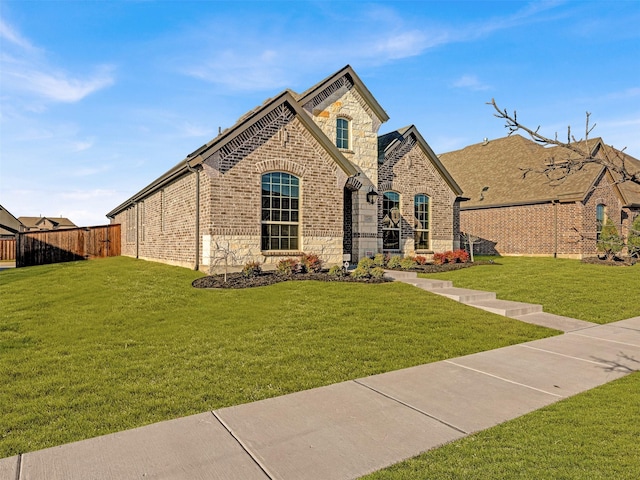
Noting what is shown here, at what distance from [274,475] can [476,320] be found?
277 inches

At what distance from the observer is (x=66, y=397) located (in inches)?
187

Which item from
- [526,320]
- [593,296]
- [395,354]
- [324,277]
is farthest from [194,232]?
[593,296]

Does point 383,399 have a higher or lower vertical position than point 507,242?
lower

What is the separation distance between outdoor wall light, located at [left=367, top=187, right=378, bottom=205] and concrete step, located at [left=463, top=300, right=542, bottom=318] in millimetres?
8528

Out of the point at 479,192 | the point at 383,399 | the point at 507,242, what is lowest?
the point at 383,399

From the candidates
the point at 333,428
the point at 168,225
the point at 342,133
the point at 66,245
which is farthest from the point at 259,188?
the point at 66,245

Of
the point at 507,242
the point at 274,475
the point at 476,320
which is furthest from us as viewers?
the point at 507,242

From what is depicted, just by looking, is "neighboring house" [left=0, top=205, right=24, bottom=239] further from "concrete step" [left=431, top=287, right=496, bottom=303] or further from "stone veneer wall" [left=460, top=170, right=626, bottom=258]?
"stone veneer wall" [left=460, top=170, right=626, bottom=258]

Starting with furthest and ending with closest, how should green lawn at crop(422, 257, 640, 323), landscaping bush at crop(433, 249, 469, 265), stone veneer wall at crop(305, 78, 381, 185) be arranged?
1. landscaping bush at crop(433, 249, 469, 265)
2. stone veneer wall at crop(305, 78, 381, 185)
3. green lawn at crop(422, 257, 640, 323)

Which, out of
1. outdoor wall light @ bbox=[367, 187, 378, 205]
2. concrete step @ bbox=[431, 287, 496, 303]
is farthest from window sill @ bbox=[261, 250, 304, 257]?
outdoor wall light @ bbox=[367, 187, 378, 205]

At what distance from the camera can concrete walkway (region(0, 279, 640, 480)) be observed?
133 inches

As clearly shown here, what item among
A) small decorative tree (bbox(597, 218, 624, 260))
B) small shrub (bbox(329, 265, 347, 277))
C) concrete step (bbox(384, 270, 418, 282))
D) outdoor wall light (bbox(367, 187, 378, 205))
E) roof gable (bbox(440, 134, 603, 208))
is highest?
roof gable (bbox(440, 134, 603, 208))

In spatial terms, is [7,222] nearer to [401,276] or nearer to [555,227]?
[401,276]

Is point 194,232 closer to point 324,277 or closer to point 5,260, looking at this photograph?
point 324,277
